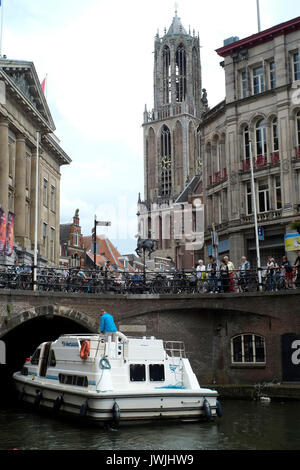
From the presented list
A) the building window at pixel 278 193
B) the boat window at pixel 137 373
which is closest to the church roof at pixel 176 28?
the building window at pixel 278 193

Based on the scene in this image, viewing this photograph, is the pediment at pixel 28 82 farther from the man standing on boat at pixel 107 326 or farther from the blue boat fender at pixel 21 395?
the man standing on boat at pixel 107 326

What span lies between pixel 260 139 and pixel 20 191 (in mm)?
19722

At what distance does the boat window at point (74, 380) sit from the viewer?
2152 cm

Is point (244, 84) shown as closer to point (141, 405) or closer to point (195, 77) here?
point (141, 405)

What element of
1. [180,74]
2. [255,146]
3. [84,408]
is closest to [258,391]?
[84,408]

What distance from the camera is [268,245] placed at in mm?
41719

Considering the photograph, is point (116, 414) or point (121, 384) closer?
point (116, 414)

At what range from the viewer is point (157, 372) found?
867 inches

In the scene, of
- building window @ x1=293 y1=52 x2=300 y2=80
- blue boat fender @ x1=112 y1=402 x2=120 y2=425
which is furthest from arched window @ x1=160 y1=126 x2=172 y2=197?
blue boat fender @ x1=112 y1=402 x2=120 y2=425

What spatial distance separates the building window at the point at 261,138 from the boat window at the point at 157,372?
971 inches

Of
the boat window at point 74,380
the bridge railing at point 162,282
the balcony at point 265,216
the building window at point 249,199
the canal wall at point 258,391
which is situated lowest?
the canal wall at point 258,391

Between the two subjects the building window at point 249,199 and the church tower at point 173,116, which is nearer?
the building window at point 249,199

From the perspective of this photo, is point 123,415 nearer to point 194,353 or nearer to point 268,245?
point 194,353
